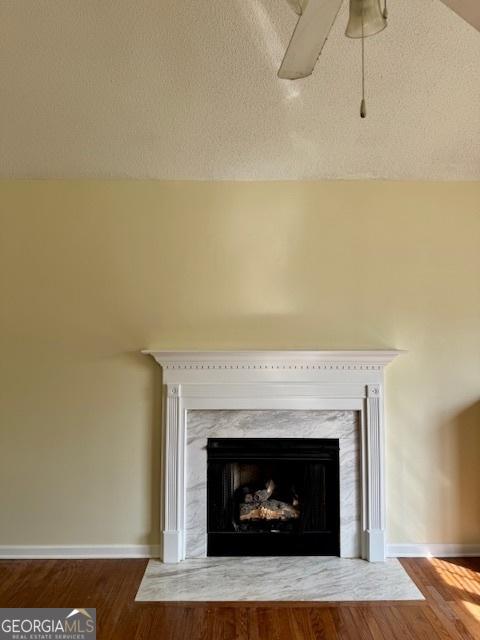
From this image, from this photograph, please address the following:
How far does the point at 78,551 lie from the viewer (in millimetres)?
3221

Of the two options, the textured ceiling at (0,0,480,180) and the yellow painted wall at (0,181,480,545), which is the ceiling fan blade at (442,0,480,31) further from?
the yellow painted wall at (0,181,480,545)

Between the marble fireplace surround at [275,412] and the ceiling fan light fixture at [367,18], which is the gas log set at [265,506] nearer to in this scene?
the marble fireplace surround at [275,412]

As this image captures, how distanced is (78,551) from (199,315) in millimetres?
1636

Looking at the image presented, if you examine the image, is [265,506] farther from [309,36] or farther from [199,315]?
[309,36]

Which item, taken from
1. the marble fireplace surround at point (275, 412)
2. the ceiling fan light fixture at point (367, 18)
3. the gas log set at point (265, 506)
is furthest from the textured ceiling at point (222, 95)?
the gas log set at point (265, 506)

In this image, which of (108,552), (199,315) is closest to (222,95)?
(199,315)

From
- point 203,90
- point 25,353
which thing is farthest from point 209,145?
point 25,353

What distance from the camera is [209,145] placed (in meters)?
2.96

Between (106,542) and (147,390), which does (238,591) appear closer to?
(106,542)

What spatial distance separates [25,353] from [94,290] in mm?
585

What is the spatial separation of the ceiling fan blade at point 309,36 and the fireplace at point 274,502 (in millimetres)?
2282

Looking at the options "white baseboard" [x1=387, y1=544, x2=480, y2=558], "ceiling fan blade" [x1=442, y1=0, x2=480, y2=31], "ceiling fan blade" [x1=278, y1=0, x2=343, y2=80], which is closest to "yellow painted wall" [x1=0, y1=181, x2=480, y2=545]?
"white baseboard" [x1=387, y1=544, x2=480, y2=558]

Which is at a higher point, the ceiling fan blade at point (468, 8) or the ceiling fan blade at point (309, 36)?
the ceiling fan blade at point (309, 36)

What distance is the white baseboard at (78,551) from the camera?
127 inches
